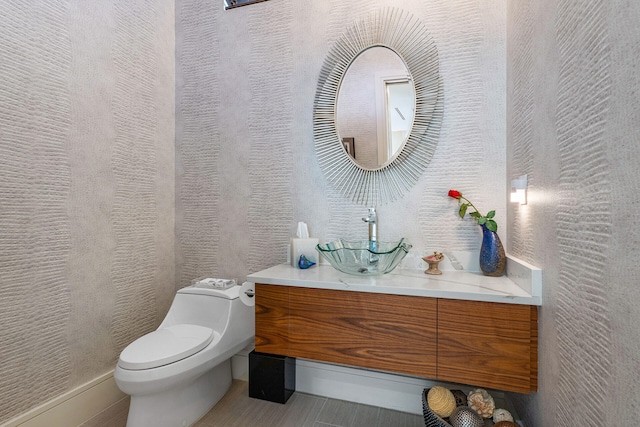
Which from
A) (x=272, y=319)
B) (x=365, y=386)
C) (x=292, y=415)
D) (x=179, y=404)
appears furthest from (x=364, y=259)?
(x=179, y=404)

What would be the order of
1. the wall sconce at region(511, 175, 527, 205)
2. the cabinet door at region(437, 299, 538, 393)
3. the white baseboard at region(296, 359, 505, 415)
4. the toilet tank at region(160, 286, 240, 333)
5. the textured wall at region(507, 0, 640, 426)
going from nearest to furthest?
the textured wall at region(507, 0, 640, 426), the cabinet door at region(437, 299, 538, 393), the wall sconce at region(511, 175, 527, 205), the white baseboard at region(296, 359, 505, 415), the toilet tank at region(160, 286, 240, 333)

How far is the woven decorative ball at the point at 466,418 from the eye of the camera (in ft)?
3.65

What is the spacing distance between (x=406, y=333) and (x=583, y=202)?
0.71 meters

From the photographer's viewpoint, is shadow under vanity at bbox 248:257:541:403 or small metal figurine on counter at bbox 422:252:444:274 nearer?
shadow under vanity at bbox 248:257:541:403

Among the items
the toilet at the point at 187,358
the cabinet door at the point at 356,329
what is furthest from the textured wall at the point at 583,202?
the toilet at the point at 187,358

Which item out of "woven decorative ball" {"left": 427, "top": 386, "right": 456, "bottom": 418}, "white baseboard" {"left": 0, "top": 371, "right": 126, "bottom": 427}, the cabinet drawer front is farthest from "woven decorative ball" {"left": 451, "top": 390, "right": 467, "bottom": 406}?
"white baseboard" {"left": 0, "top": 371, "right": 126, "bottom": 427}

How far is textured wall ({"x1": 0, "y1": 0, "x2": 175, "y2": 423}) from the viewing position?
1294 millimetres

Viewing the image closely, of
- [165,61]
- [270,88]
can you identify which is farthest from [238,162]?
[165,61]

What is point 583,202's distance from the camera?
0.79m

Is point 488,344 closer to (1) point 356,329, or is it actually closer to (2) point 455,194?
(1) point 356,329

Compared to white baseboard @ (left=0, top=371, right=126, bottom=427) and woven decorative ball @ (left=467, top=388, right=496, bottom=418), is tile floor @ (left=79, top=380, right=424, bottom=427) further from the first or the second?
woven decorative ball @ (left=467, top=388, right=496, bottom=418)

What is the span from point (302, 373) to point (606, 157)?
165 cm

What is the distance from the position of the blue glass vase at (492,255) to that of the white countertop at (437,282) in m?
0.03

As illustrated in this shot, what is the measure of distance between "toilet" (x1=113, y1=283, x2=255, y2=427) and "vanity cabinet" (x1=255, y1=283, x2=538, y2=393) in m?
0.32
